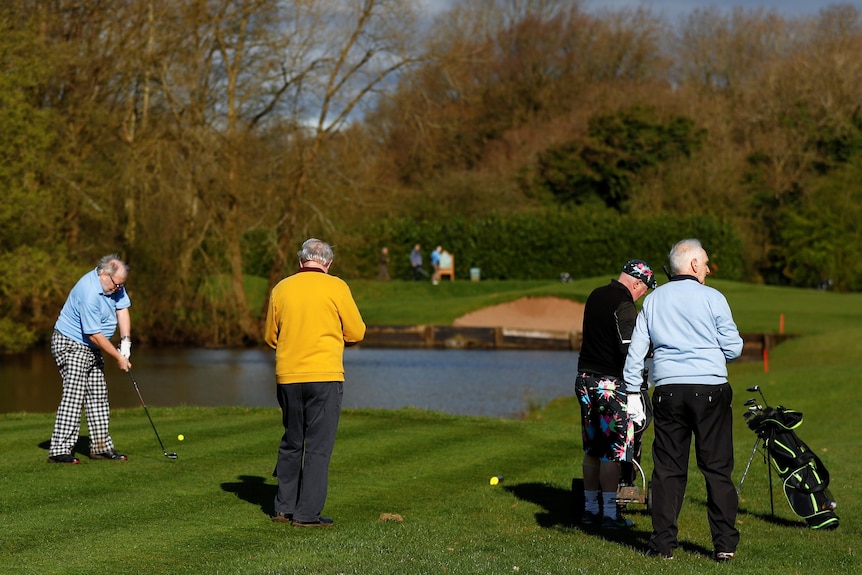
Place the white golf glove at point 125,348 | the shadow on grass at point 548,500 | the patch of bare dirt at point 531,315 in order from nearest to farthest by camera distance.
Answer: the shadow on grass at point 548,500 → the white golf glove at point 125,348 → the patch of bare dirt at point 531,315

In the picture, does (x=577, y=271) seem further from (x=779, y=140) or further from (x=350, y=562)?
(x=350, y=562)

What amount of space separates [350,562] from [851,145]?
55704mm

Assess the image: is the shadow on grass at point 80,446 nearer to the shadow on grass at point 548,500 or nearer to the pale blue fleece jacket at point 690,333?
the shadow on grass at point 548,500

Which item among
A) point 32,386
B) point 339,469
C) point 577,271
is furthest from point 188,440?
point 577,271

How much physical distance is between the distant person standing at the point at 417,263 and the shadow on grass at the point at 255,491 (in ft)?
139

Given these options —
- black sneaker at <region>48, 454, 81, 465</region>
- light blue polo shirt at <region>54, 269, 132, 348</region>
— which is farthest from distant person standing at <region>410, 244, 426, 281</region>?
black sneaker at <region>48, 454, 81, 465</region>

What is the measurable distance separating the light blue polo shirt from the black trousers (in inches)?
213

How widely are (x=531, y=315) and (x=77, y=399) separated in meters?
32.5

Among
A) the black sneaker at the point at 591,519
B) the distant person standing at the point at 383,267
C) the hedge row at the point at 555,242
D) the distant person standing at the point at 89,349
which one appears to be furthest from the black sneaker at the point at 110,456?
the hedge row at the point at 555,242

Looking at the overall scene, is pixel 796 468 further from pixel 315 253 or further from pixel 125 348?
pixel 125 348

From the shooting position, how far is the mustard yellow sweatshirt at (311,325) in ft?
27.8

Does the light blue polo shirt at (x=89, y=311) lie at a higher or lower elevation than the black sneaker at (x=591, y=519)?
higher

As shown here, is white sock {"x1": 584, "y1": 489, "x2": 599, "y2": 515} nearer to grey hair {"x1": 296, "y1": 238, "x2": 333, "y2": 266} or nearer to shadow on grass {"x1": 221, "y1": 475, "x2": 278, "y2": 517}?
shadow on grass {"x1": 221, "y1": 475, "x2": 278, "y2": 517}

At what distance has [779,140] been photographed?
6100 cm
